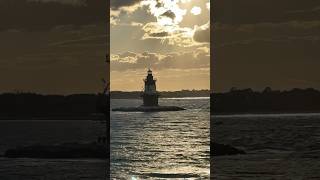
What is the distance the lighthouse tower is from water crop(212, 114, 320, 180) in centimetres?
346

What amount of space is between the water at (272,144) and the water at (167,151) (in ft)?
2.36

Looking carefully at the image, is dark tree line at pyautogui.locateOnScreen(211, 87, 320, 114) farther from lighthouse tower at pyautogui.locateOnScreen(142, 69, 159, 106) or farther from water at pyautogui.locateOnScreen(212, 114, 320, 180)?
lighthouse tower at pyautogui.locateOnScreen(142, 69, 159, 106)

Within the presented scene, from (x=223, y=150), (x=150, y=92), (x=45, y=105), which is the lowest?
(x=223, y=150)

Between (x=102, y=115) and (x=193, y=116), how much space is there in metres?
2.37

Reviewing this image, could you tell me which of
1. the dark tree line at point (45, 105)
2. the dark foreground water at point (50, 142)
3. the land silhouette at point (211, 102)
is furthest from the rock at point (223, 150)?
the dark tree line at point (45, 105)

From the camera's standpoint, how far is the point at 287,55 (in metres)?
6.14

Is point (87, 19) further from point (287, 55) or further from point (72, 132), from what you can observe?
point (287, 55)

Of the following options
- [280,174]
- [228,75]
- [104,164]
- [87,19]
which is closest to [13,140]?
[104,164]

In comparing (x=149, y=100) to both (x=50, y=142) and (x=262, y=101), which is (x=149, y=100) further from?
(x=262, y=101)

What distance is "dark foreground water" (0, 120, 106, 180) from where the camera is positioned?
21.0ft

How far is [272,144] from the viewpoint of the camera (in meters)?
6.09

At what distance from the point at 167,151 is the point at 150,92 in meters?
2.56

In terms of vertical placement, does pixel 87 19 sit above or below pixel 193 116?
above

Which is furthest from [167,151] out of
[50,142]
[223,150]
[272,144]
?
[272,144]
